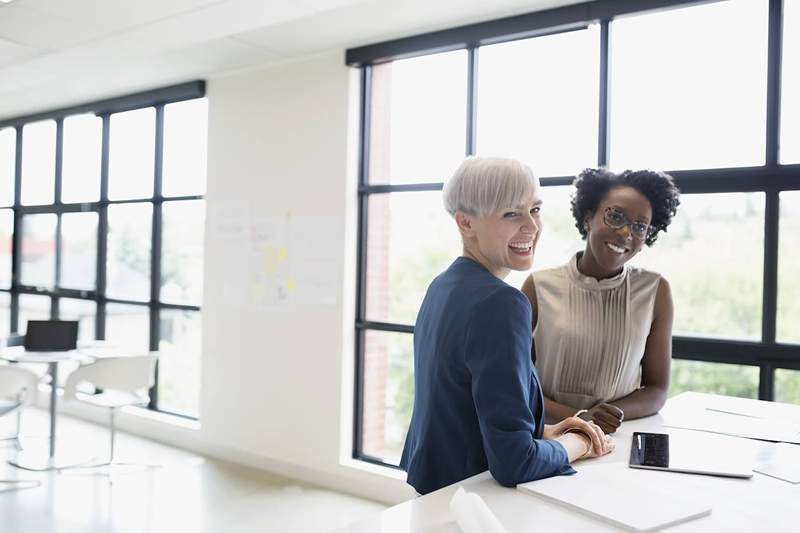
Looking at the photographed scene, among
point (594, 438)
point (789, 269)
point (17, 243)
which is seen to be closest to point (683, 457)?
point (594, 438)

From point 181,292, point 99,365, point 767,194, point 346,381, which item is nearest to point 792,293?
point 767,194

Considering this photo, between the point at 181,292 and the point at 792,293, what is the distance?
14.4 feet

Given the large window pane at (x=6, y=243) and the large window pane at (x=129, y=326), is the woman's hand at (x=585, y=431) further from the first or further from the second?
the large window pane at (x=6, y=243)

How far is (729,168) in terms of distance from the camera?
311 cm

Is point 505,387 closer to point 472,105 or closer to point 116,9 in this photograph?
point 472,105

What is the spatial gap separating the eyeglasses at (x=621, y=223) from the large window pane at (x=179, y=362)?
4.06 metres

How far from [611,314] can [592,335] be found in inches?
3.3

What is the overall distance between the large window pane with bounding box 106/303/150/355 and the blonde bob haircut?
15.8 feet

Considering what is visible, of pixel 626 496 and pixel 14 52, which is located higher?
pixel 14 52

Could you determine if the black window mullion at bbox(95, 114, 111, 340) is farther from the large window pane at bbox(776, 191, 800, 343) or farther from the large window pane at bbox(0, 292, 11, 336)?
the large window pane at bbox(776, 191, 800, 343)

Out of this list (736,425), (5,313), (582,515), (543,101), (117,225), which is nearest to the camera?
(582,515)

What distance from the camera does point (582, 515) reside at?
4.08 feet

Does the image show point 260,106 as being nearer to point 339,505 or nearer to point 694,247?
point 339,505

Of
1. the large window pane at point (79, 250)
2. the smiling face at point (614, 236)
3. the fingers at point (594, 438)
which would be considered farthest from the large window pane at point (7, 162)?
the fingers at point (594, 438)
